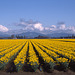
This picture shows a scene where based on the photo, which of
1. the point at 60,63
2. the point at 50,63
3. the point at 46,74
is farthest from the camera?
the point at 60,63

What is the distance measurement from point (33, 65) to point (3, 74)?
116 inches

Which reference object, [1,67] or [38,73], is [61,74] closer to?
[38,73]

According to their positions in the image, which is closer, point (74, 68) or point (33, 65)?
point (33, 65)

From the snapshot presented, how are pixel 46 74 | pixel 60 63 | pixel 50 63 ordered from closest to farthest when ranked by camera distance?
1. pixel 46 74
2. pixel 50 63
3. pixel 60 63

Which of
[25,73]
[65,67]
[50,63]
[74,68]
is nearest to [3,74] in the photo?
[25,73]

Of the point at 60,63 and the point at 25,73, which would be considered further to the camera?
the point at 60,63

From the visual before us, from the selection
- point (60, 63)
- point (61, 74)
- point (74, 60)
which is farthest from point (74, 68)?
point (61, 74)

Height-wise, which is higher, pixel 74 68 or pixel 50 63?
pixel 50 63

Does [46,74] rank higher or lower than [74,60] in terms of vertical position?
lower

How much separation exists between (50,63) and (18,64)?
10.5 ft

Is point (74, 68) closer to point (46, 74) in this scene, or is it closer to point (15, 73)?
point (46, 74)

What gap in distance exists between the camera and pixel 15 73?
30.5 ft

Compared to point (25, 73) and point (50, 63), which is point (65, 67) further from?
point (25, 73)

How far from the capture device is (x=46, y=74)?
360 inches
